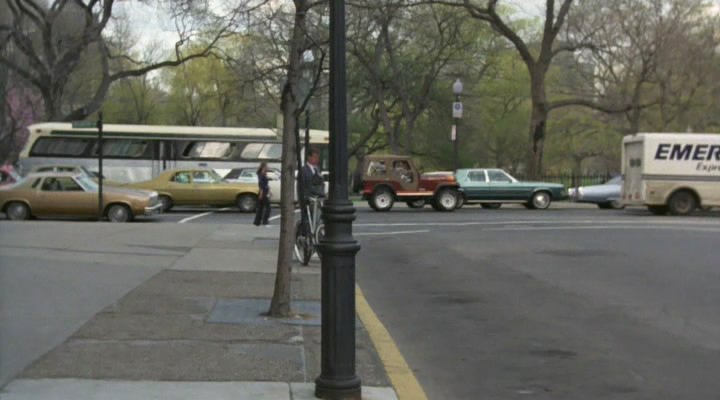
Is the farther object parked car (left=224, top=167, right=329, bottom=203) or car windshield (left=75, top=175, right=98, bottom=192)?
parked car (left=224, top=167, right=329, bottom=203)

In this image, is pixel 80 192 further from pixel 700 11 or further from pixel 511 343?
pixel 700 11

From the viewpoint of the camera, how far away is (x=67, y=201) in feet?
80.8

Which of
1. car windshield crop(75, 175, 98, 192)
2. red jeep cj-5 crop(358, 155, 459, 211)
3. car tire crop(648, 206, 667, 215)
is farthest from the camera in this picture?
red jeep cj-5 crop(358, 155, 459, 211)

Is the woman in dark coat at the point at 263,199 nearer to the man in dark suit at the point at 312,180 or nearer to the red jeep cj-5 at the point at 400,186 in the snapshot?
the man in dark suit at the point at 312,180

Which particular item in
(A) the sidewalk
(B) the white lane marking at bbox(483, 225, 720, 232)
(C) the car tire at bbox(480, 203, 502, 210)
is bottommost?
(A) the sidewalk

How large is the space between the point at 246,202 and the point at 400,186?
5597mm

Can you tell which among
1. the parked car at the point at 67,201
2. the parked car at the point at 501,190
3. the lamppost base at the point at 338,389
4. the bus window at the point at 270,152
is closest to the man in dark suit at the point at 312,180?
the lamppost base at the point at 338,389

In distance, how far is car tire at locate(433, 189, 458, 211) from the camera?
3203 centimetres

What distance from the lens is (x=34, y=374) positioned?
6.51m

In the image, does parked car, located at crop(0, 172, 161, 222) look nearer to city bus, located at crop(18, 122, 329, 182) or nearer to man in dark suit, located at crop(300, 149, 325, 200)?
man in dark suit, located at crop(300, 149, 325, 200)

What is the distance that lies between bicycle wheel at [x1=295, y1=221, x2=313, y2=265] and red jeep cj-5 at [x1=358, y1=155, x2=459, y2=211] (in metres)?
17.2

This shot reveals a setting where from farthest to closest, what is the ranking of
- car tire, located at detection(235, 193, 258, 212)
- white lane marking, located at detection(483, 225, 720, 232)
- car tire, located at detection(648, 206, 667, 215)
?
car tire, located at detection(648, 206, 667, 215) → car tire, located at detection(235, 193, 258, 212) → white lane marking, located at detection(483, 225, 720, 232)

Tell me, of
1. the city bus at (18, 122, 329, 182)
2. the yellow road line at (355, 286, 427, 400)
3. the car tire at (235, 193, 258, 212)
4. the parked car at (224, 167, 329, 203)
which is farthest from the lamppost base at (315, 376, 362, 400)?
the city bus at (18, 122, 329, 182)

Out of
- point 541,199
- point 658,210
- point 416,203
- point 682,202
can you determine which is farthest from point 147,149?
point 682,202
